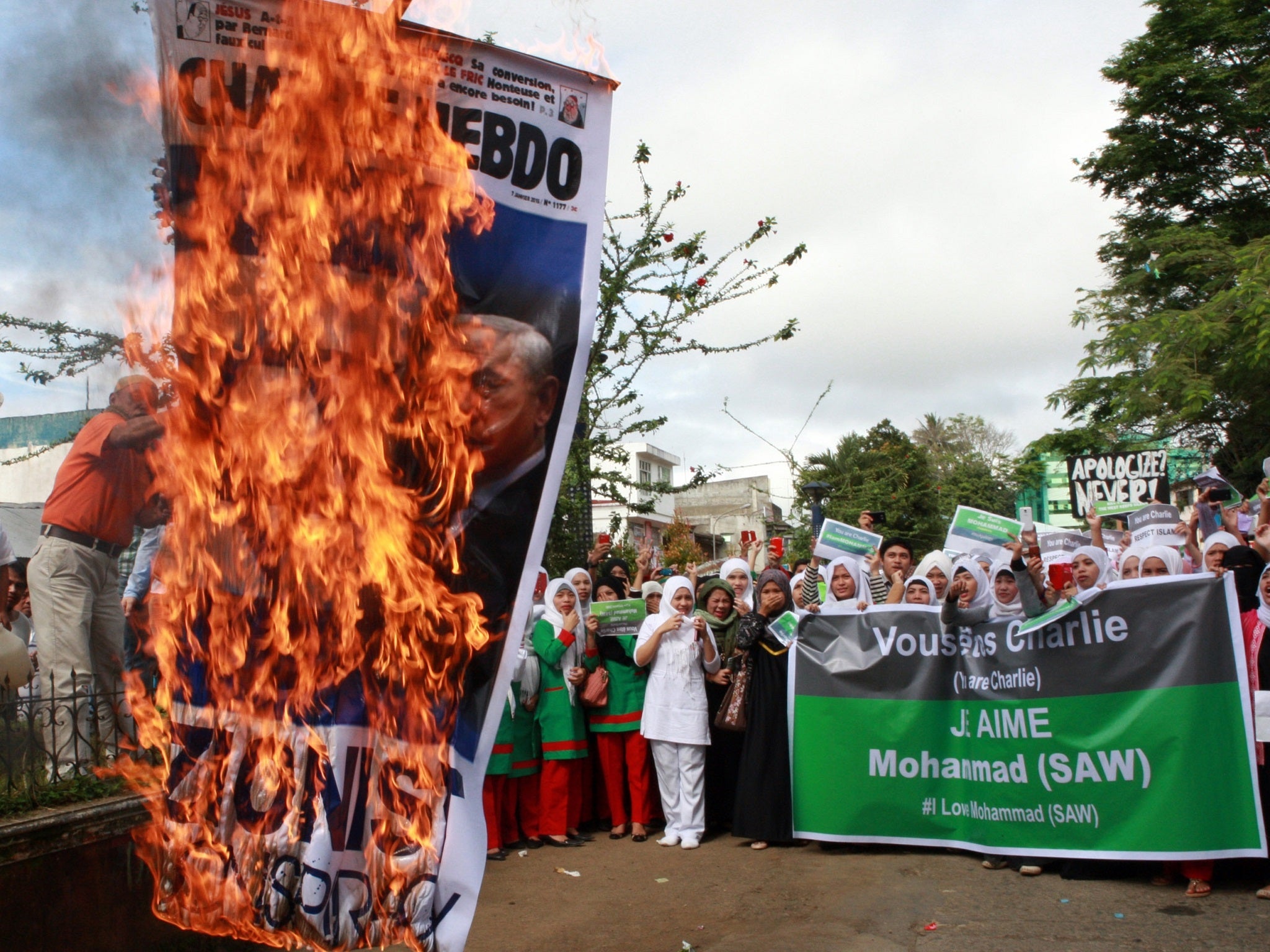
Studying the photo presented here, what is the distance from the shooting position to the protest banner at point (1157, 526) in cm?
813

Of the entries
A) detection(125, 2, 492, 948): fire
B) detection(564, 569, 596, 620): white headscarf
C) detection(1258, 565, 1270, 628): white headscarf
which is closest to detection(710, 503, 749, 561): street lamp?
detection(564, 569, 596, 620): white headscarf

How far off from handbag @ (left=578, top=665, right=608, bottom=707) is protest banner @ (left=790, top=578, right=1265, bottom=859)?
1.51 meters

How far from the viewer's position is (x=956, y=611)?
7.27 meters

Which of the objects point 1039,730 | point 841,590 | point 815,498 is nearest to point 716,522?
point 815,498

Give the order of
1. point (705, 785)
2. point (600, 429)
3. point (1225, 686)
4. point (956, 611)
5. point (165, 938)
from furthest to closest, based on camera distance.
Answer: point (600, 429) < point (705, 785) < point (956, 611) < point (1225, 686) < point (165, 938)

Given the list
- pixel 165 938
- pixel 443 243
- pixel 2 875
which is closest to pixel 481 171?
pixel 443 243

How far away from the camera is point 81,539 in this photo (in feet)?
14.0

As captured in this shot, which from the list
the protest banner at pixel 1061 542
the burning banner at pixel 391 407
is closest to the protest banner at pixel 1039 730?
the protest banner at pixel 1061 542

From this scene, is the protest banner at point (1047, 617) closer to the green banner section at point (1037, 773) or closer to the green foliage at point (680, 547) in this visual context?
the green banner section at point (1037, 773)

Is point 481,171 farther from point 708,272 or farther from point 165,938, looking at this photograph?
point 708,272

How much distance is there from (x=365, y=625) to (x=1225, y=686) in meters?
5.31

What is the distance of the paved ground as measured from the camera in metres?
5.29

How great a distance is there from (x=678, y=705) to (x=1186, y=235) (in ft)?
63.5

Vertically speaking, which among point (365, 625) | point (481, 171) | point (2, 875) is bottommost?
point (2, 875)
